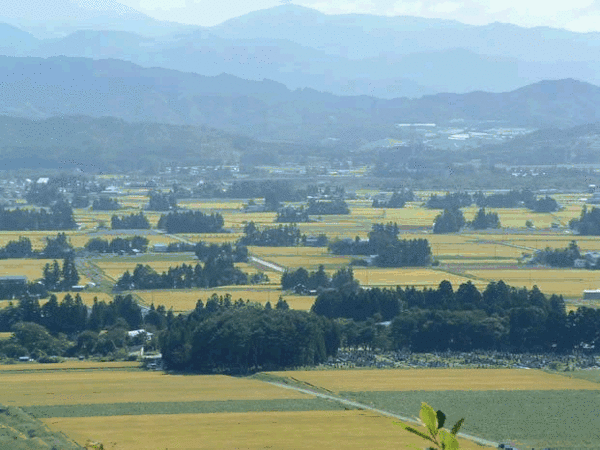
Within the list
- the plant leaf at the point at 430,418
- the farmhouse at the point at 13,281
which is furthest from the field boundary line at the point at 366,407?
the farmhouse at the point at 13,281

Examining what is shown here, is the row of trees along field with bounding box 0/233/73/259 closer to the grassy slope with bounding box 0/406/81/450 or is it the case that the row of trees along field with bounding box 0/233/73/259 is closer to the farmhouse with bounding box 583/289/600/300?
the farmhouse with bounding box 583/289/600/300

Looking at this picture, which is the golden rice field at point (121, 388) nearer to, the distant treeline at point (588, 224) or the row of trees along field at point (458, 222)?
the row of trees along field at point (458, 222)

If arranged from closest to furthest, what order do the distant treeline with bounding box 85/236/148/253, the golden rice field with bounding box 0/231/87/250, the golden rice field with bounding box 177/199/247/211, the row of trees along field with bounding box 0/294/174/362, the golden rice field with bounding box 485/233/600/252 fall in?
the row of trees along field with bounding box 0/294/174/362
the distant treeline with bounding box 85/236/148/253
the golden rice field with bounding box 485/233/600/252
the golden rice field with bounding box 0/231/87/250
the golden rice field with bounding box 177/199/247/211

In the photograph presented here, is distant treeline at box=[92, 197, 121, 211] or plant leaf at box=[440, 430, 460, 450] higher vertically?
plant leaf at box=[440, 430, 460, 450]

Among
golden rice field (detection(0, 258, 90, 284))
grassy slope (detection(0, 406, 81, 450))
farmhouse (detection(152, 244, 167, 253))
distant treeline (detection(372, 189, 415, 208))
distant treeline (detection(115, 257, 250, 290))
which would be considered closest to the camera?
grassy slope (detection(0, 406, 81, 450))

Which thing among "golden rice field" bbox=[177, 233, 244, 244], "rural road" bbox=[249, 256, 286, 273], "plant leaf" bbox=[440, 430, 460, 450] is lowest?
"rural road" bbox=[249, 256, 286, 273]

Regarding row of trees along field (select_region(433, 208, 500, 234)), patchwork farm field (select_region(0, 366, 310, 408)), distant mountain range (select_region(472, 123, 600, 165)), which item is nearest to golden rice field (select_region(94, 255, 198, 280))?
row of trees along field (select_region(433, 208, 500, 234))

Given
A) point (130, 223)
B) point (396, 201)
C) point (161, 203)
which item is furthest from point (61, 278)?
point (396, 201)
